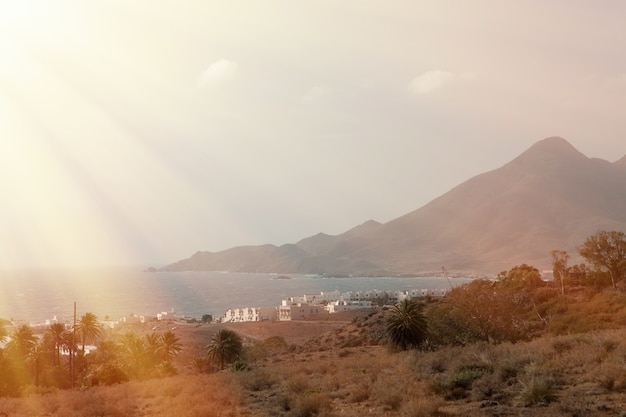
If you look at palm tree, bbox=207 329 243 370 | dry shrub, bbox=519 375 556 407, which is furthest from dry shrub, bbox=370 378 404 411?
palm tree, bbox=207 329 243 370

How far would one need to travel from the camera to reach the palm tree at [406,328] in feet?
149

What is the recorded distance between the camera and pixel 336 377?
2430 cm

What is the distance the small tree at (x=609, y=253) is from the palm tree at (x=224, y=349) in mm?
52343

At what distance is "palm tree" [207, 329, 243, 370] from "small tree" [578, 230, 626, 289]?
2061 inches

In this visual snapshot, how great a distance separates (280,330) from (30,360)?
6220cm

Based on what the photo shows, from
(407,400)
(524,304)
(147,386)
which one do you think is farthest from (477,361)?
(524,304)

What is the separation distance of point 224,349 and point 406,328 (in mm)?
23689

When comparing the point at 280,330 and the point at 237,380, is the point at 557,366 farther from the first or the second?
the point at 280,330

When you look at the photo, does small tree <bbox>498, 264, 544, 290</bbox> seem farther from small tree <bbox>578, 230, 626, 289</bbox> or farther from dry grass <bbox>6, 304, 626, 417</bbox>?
dry grass <bbox>6, 304, 626, 417</bbox>

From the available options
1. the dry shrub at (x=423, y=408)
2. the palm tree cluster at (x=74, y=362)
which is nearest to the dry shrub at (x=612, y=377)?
the dry shrub at (x=423, y=408)

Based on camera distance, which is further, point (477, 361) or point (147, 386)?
point (147, 386)

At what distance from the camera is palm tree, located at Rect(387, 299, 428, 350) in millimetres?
45562

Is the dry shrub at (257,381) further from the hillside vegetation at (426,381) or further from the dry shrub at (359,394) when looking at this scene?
the dry shrub at (359,394)

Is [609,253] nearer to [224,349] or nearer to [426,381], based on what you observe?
[224,349]
